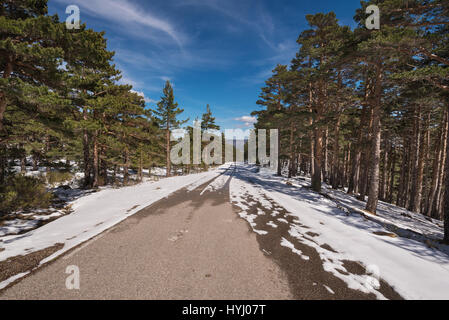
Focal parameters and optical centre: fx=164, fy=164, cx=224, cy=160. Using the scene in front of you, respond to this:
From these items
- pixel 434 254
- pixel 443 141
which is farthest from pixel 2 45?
pixel 443 141

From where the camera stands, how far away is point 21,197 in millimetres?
6828

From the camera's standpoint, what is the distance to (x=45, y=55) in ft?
18.5

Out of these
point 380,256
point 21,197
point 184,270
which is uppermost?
point 21,197

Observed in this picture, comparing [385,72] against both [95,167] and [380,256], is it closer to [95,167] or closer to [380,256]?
[380,256]

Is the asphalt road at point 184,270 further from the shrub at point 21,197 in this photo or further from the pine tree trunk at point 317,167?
the pine tree trunk at point 317,167

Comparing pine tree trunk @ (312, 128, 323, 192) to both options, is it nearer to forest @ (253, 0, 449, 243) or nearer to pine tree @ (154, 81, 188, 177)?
forest @ (253, 0, 449, 243)

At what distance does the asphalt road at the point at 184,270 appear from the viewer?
235 cm

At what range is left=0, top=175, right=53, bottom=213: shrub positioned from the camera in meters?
6.03

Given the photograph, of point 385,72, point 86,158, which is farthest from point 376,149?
point 86,158

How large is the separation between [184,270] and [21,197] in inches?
345

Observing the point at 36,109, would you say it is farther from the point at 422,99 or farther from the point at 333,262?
the point at 422,99

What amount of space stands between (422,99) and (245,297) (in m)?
11.6

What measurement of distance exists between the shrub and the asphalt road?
212 inches
